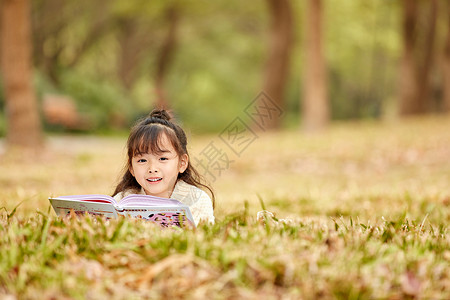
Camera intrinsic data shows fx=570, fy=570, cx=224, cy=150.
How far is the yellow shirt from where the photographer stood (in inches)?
136

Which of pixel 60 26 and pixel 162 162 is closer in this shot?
pixel 162 162

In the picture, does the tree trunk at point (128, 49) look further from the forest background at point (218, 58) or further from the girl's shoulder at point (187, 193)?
the girl's shoulder at point (187, 193)

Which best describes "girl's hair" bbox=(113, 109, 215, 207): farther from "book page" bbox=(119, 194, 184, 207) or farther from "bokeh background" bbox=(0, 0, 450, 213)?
"book page" bbox=(119, 194, 184, 207)

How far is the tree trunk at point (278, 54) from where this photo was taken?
19.2 m

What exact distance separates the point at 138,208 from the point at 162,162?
2.45 ft

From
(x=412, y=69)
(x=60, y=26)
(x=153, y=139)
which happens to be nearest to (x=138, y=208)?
(x=153, y=139)

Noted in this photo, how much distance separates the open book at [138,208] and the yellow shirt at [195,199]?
460mm

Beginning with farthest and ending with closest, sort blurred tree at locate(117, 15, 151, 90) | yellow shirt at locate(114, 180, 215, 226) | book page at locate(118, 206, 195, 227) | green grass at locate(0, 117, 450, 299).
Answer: blurred tree at locate(117, 15, 151, 90) < yellow shirt at locate(114, 180, 215, 226) < book page at locate(118, 206, 195, 227) < green grass at locate(0, 117, 450, 299)

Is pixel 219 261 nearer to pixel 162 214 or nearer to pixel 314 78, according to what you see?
pixel 162 214

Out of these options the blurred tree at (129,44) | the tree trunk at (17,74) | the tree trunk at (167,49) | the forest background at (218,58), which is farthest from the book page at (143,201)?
the blurred tree at (129,44)

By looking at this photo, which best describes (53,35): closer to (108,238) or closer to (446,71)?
(446,71)

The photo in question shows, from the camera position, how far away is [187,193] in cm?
363

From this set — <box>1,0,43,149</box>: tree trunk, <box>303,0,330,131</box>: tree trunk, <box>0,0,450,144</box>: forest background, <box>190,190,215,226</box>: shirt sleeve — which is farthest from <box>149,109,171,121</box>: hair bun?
<box>303,0,330,131</box>: tree trunk

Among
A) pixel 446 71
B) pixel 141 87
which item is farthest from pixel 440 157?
pixel 141 87
